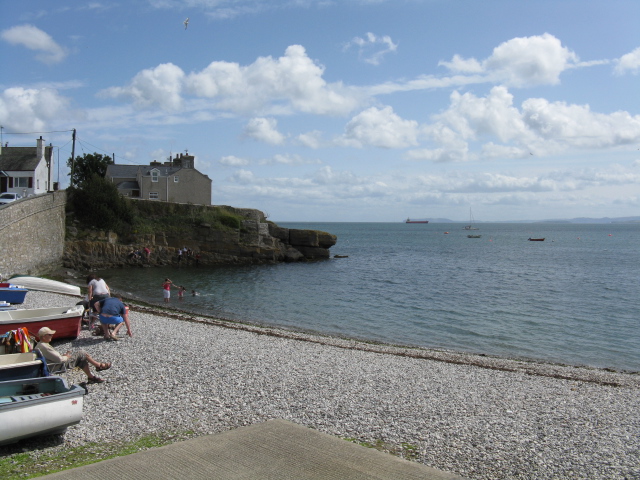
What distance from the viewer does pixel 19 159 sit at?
52.3m

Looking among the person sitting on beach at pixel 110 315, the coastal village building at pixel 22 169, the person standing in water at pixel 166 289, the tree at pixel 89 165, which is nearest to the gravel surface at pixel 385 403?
the person sitting on beach at pixel 110 315

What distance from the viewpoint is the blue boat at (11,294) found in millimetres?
20234

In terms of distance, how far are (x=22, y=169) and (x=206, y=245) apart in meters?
18.9

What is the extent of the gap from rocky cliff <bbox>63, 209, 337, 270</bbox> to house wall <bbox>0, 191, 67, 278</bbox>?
7.68 ft

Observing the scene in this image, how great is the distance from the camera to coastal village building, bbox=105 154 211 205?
2458 inches

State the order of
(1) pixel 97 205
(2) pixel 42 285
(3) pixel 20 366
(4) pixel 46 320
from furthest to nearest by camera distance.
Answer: (1) pixel 97 205, (2) pixel 42 285, (4) pixel 46 320, (3) pixel 20 366

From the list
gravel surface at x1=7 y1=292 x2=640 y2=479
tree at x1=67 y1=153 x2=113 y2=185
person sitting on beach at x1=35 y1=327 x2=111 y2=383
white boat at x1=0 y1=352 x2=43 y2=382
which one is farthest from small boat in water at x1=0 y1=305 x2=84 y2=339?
tree at x1=67 y1=153 x2=113 y2=185

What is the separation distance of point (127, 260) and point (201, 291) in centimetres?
1625

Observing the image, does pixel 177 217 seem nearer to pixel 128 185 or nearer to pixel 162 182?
pixel 162 182

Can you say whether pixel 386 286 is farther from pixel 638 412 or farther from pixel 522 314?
pixel 638 412

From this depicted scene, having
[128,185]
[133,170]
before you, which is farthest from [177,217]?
[133,170]

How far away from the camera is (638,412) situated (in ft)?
37.5

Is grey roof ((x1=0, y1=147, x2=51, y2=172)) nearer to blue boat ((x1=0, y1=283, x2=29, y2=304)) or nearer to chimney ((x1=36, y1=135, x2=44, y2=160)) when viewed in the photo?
chimney ((x1=36, y1=135, x2=44, y2=160))

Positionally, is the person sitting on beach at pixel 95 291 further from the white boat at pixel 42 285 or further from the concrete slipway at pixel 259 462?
the white boat at pixel 42 285
